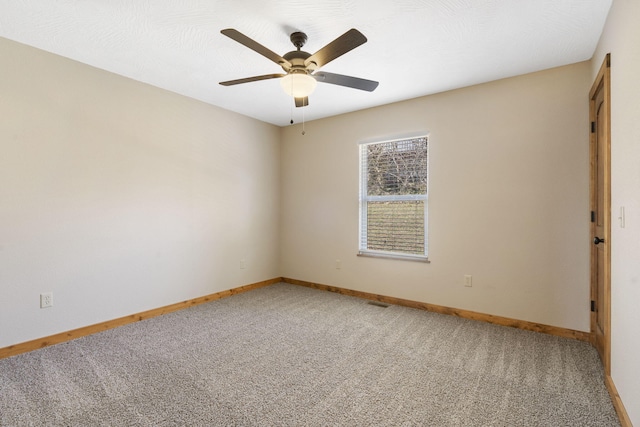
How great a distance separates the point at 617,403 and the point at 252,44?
304cm

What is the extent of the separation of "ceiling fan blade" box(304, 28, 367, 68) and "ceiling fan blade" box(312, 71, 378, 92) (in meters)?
0.10

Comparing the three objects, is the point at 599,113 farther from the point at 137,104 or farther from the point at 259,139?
the point at 137,104

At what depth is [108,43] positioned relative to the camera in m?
2.53

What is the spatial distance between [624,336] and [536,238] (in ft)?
4.55

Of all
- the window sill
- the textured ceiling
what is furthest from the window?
the textured ceiling

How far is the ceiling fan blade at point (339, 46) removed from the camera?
1778 mm

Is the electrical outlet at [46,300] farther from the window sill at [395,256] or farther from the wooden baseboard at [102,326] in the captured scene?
the window sill at [395,256]

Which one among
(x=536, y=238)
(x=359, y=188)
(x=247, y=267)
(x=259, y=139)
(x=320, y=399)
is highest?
(x=259, y=139)

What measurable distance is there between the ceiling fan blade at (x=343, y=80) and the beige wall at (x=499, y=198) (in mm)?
1519

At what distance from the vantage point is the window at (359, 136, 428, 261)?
12.3ft

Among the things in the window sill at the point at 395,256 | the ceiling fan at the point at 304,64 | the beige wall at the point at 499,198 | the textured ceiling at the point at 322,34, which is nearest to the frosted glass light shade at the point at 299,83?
the ceiling fan at the point at 304,64

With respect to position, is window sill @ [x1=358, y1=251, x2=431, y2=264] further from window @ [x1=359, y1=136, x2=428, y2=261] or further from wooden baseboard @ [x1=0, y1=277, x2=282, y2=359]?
wooden baseboard @ [x1=0, y1=277, x2=282, y2=359]

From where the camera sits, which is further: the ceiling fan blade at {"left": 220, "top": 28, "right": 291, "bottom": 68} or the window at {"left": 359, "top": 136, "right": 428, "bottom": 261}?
the window at {"left": 359, "top": 136, "right": 428, "bottom": 261}

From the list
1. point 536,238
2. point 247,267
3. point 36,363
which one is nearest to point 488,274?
point 536,238
